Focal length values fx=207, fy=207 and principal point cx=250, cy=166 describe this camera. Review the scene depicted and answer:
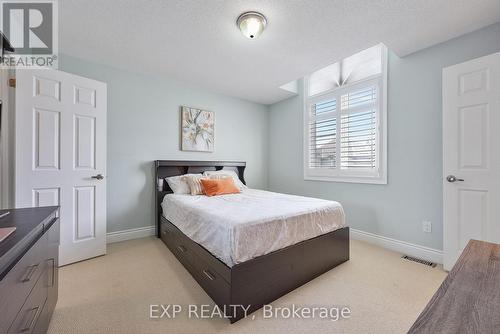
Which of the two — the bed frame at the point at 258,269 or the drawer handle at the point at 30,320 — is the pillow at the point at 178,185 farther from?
the drawer handle at the point at 30,320

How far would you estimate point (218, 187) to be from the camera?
113 inches

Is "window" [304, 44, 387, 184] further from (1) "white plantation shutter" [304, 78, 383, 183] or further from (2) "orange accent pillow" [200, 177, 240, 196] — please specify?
(2) "orange accent pillow" [200, 177, 240, 196]

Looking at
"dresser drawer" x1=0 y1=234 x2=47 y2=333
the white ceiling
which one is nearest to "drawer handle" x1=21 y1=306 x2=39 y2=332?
"dresser drawer" x1=0 y1=234 x2=47 y2=333

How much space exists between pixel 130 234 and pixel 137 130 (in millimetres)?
1496

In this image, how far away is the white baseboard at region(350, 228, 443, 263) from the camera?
2.28 m

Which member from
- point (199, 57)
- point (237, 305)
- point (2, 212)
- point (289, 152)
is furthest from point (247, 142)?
point (2, 212)

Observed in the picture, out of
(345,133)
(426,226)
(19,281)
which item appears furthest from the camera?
(345,133)

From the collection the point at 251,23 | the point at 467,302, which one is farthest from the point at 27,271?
the point at 251,23

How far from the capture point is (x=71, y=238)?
7.34 feet

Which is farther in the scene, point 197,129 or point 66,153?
point 197,129

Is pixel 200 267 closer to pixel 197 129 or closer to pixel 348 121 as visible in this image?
pixel 197 129

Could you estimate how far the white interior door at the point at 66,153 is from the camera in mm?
1988

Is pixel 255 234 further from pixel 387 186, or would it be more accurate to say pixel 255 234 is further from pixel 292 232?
pixel 387 186

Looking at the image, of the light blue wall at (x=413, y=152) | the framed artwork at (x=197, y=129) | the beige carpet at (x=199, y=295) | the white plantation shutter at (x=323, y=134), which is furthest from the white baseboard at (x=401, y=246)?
the framed artwork at (x=197, y=129)
